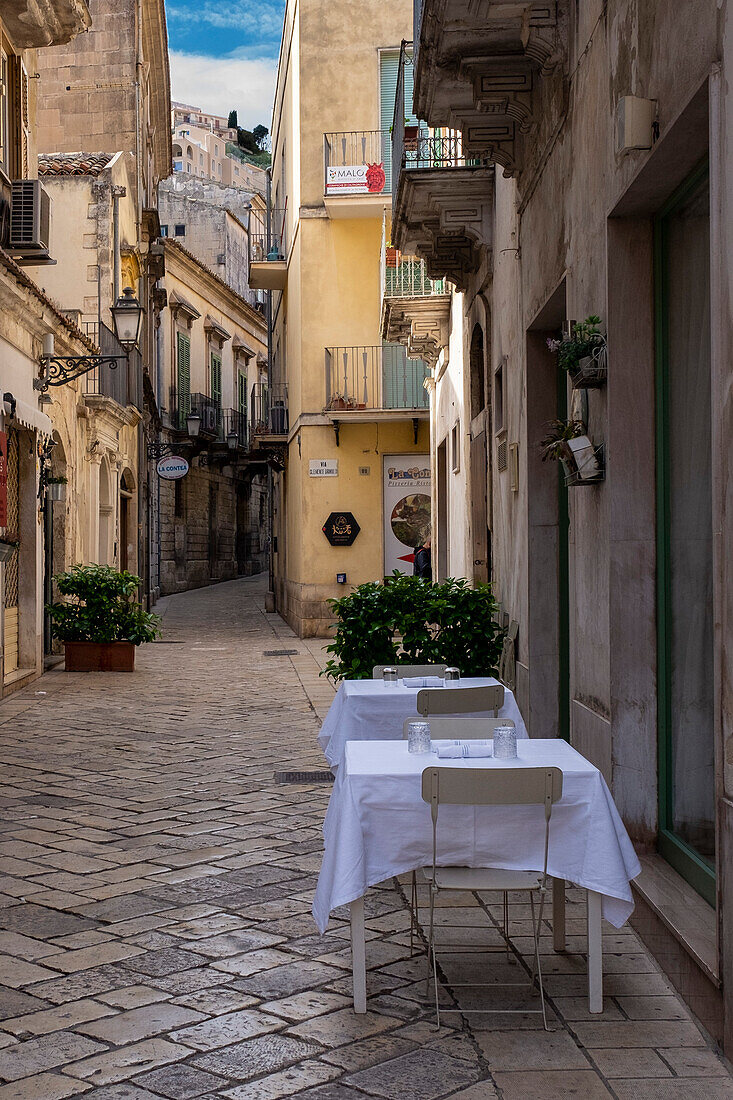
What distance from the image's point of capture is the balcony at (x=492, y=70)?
6.40 metres

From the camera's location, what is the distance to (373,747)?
184 inches

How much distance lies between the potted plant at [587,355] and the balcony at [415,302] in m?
8.37

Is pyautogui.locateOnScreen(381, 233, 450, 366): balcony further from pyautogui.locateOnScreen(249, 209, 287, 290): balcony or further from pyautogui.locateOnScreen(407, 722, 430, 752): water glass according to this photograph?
pyautogui.locateOnScreen(407, 722, 430, 752): water glass

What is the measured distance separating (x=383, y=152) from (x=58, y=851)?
53.8 ft

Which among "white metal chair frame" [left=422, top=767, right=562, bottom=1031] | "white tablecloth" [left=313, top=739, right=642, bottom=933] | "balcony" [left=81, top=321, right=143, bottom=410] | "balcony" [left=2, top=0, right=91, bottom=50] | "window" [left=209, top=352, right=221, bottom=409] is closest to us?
"white metal chair frame" [left=422, top=767, right=562, bottom=1031]

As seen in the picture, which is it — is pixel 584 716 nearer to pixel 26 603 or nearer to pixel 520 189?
pixel 520 189

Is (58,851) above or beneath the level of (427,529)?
beneath

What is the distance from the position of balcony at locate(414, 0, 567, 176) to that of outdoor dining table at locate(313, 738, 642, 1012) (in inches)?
159

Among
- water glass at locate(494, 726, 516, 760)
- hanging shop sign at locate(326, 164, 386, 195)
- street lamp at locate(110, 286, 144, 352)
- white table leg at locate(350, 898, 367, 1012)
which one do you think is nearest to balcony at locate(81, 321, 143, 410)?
street lamp at locate(110, 286, 144, 352)

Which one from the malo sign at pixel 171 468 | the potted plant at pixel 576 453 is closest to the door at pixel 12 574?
the potted plant at pixel 576 453

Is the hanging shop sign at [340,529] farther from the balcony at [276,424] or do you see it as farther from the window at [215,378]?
the window at [215,378]

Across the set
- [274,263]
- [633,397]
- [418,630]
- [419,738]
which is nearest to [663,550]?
[633,397]

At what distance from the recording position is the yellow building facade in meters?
20.2

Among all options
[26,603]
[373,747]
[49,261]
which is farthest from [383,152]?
[373,747]
